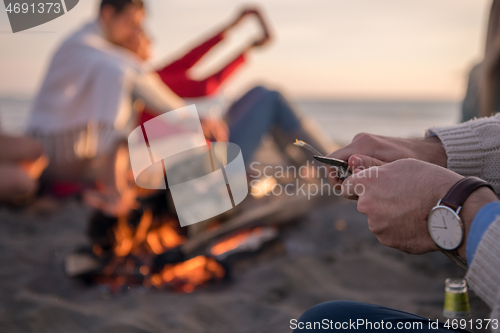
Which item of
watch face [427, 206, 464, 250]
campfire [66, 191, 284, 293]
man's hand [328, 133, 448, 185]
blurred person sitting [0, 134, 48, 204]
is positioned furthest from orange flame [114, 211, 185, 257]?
watch face [427, 206, 464, 250]

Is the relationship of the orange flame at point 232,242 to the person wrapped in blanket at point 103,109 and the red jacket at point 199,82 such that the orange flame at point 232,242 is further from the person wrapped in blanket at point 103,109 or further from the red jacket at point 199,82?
the red jacket at point 199,82

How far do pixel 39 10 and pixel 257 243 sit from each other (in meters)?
1.97

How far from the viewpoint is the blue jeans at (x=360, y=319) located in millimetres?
857

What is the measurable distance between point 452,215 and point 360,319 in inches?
12.8

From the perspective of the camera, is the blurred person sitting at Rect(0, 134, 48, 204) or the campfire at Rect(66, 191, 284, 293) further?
the blurred person sitting at Rect(0, 134, 48, 204)

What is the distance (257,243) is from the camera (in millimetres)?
2771

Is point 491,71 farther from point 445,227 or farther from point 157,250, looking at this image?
point 157,250

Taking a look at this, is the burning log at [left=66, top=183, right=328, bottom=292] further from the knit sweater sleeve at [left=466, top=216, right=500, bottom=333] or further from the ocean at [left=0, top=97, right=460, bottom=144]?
the knit sweater sleeve at [left=466, top=216, right=500, bottom=333]

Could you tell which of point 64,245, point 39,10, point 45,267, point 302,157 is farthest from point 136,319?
point 302,157

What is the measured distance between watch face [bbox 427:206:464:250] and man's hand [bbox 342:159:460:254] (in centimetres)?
3

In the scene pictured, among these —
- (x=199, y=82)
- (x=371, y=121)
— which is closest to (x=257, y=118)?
(x=199, y=82)

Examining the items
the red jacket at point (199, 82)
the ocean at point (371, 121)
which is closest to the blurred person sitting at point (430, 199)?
the ocean at point (371, 121)

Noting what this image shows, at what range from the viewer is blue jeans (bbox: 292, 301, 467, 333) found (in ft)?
2.81

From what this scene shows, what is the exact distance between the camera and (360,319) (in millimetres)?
888
